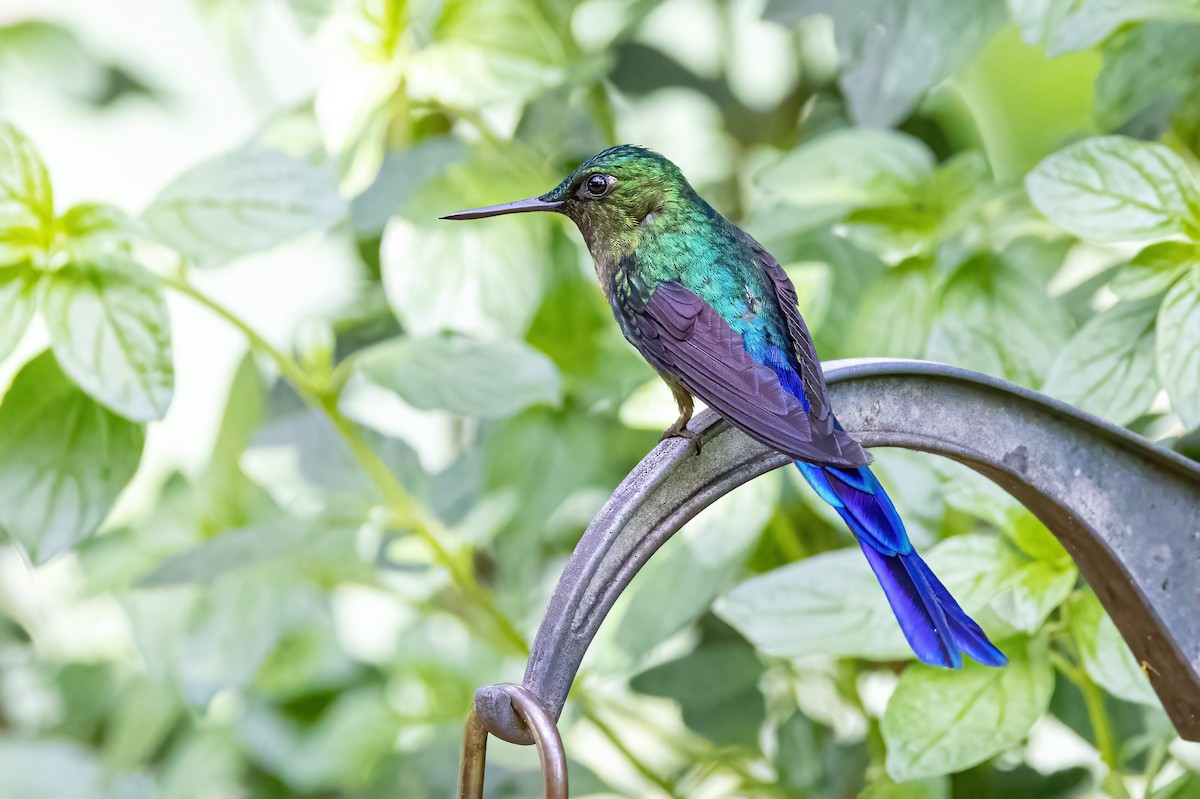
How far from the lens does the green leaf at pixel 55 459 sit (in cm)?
67

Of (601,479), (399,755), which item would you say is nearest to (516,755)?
(399,755)

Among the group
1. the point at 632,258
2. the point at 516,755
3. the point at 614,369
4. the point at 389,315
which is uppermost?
the point at 389,315

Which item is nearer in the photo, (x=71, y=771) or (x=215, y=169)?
(x=215, y=169)

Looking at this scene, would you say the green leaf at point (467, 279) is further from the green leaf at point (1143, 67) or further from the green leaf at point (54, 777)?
the green leaf at point (54, 777)

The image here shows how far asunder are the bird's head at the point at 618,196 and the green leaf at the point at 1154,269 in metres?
0.24

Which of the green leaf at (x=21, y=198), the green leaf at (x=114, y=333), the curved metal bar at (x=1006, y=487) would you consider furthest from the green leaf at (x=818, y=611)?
the green leaf at (x=21, y=198)

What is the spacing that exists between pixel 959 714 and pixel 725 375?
0.25m

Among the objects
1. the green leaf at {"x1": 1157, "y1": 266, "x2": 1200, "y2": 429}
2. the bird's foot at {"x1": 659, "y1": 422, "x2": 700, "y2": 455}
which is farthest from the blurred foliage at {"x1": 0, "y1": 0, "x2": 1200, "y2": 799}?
the bird's foot at {"x1": 659, "y1": 422, "x2": 700, "y2": 455}

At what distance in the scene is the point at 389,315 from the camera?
1.00 meters

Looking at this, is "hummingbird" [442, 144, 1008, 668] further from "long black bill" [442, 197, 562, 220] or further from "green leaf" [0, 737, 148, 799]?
"green leaf" [0, 737, 148, 799]

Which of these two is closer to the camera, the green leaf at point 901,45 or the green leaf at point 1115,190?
the green leaf at point 1115,190

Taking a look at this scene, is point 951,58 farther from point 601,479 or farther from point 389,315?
point 389,315

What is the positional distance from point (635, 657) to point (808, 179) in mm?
299

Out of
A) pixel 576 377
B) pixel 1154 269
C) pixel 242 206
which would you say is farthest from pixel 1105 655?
pixel 242 206
